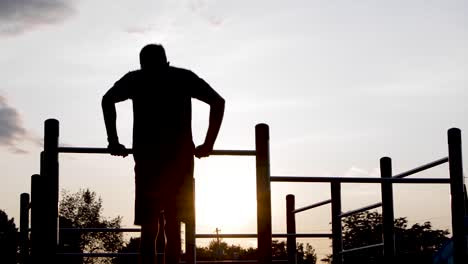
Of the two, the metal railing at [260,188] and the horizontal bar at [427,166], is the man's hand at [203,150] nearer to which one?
the metal railing at [260,188]

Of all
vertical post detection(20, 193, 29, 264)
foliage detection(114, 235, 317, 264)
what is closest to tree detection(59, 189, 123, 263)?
foliage detection(114, 235, 317, 264)

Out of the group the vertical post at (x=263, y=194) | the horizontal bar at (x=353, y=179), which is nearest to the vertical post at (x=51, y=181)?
the vertical post at (x=263, y=194)

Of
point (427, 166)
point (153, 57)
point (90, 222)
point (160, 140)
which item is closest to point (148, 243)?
point (160, 140)

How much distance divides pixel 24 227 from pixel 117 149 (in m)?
6.09

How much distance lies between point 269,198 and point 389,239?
2.20m

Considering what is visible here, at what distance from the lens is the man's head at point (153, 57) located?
5258mm

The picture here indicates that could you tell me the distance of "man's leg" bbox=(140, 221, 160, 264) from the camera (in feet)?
16.9

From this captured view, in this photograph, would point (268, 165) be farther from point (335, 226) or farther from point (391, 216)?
point (335, 226)

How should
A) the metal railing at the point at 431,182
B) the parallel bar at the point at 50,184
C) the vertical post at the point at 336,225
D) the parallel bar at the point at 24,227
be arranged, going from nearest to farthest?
the parallel bar at the point at 50,184, the metal railing at the point at 431,182, the vertical post at the point at 336,225, the parallel bar at the point at 24,227

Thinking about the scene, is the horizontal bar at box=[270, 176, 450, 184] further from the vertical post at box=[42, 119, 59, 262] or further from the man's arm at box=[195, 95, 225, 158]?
the vertical post at box=[42, 119, 59, 262]

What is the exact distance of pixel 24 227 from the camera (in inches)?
437

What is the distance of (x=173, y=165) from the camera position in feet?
17.2

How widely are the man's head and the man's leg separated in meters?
1.03

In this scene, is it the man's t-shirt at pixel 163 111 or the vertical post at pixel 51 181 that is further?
the vertical post at pixel 51 181
